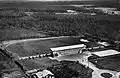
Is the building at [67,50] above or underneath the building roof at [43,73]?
above

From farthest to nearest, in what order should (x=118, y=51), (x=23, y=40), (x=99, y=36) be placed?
1. (x=99, y=36)
2. (x=23, y=40)
3. (x=118, y=51)

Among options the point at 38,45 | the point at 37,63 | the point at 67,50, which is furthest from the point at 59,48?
the point at 38,45

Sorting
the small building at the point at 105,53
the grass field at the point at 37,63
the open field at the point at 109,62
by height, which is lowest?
the open field at the point at 109,62

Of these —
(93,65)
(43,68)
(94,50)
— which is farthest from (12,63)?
(94,50)

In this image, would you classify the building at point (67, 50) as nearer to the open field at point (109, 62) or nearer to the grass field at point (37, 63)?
the grass field at point (37, 63)

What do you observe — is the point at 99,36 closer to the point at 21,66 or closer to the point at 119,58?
the point at 119,58

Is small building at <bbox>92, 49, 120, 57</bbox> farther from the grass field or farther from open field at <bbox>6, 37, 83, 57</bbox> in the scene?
the grass field

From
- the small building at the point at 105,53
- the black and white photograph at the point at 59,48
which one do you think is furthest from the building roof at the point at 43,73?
the small building at the point at 105,53

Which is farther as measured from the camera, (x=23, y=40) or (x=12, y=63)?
(x=23, y=40)

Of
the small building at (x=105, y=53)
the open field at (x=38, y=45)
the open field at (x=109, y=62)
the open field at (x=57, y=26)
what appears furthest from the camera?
the open field at (x=57, y=26)
